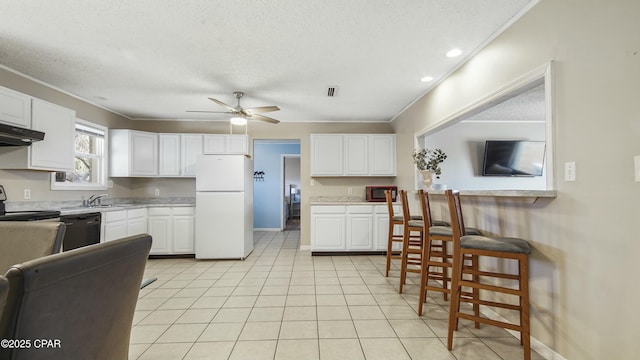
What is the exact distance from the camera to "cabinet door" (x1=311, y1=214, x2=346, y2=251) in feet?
14.5

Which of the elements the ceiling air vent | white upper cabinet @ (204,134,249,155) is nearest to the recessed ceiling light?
the ceiling air vent

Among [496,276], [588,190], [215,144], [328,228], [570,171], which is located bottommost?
[328,228]

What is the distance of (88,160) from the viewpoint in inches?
162

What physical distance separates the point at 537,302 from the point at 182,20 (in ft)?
10.6

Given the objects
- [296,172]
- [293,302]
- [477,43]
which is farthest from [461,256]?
[296,172]

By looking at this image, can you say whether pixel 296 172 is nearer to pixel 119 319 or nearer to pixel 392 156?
pixel 392 156

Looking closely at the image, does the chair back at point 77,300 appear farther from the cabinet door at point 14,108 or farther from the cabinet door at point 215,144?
the cabinet door at point 215,144

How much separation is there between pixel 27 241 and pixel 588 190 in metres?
2.85

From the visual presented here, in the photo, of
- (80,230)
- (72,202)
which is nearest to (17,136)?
(80,230)

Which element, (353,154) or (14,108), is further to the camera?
(353,154)

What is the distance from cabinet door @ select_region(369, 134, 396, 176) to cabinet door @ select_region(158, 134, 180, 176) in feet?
11.0

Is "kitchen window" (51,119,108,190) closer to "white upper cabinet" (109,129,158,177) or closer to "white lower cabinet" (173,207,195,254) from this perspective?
"white upper cabinet" (109,129,158,177)

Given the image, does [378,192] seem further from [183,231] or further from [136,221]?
[136,221]

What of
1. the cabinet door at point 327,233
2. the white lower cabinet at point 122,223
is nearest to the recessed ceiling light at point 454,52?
the cabinet door at point 327,233
